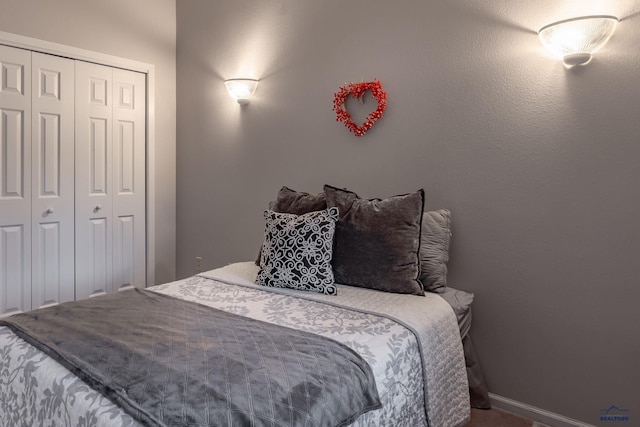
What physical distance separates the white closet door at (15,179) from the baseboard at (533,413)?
127 inches

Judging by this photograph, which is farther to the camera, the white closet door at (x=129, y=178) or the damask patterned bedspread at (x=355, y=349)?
the white closet door at (x=129, y=178)

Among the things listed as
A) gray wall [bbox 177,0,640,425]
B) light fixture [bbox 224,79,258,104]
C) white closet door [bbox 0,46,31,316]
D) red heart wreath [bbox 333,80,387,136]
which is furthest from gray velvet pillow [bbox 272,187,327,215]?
white closet door [bbox 0,46,31,316]

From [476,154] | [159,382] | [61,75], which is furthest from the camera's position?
[61,75]

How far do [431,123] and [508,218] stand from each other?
2.17ft

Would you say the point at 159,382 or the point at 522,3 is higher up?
the point at 522,3

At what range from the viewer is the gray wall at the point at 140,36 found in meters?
3.16

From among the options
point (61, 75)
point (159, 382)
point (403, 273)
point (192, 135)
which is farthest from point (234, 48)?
point (159, 382)

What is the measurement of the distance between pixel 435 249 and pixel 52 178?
282cm

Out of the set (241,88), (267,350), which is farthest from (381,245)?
(241,88)

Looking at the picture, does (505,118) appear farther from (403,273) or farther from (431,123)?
(403,273)

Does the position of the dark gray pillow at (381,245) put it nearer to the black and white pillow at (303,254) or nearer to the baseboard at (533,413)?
the black and white pillow at (303,254)

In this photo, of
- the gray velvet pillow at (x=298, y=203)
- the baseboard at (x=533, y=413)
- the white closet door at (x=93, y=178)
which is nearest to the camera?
the baseboard at (x=533, y=413)

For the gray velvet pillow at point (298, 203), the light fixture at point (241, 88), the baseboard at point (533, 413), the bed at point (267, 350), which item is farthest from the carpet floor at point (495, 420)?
the light fixture at point (241, 88)

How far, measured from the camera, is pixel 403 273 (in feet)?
6.91
